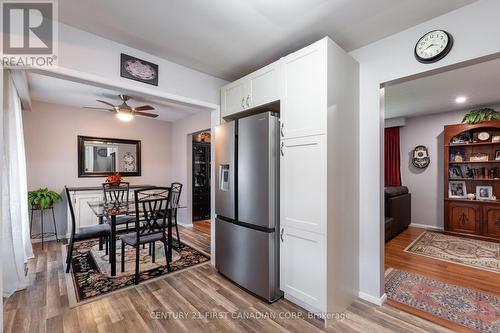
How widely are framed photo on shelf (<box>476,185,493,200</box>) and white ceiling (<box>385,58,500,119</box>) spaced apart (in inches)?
64.7

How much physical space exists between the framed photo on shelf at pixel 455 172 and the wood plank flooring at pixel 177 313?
4.12 meters

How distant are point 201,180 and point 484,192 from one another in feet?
20.2

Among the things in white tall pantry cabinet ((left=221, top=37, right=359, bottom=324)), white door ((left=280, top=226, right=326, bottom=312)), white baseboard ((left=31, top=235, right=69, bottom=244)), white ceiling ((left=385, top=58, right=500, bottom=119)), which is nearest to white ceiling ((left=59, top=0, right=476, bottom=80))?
white tall pantry cabinet ((left=221, top=37, right=359, bottom=324))

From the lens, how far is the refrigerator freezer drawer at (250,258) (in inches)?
88.5

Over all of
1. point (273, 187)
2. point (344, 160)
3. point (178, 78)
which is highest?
point (178, 78)

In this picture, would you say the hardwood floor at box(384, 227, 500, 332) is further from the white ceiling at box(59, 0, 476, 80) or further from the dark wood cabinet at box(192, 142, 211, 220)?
the dark wood cabinet at box(192, 142, 211, 220)

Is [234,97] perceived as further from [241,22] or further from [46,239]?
[46,239]

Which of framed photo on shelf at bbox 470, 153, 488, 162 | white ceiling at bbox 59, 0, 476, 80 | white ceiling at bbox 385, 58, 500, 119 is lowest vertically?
framed photo on shelf at bbox 470, 153, 488, 162

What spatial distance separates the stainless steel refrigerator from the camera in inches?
89.0

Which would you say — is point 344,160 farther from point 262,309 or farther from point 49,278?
point 49,278

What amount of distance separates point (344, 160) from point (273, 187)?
73 cm

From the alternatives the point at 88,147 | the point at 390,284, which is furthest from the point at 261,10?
the point at 88,147

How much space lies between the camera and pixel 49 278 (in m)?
2.71

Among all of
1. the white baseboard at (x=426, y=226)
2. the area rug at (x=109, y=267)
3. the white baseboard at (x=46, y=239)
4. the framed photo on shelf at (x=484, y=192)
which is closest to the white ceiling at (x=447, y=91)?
the framed photo on shelf at (x=484, y=192)
